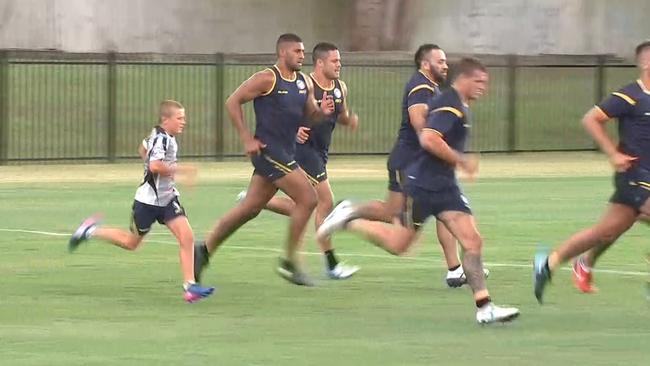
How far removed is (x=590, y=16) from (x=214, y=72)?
43.9 ft

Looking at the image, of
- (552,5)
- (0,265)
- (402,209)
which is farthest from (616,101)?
(552,5)

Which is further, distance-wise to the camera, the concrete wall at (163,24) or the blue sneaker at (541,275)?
the concrete wall at (163,24)

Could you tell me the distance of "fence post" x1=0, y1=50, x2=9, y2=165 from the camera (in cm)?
3434

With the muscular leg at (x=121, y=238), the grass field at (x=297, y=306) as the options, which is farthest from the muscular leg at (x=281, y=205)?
the muscular leg at (x=121, y=238)

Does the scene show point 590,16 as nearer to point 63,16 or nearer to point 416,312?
point 63,16

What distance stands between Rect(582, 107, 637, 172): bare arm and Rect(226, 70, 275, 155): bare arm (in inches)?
108

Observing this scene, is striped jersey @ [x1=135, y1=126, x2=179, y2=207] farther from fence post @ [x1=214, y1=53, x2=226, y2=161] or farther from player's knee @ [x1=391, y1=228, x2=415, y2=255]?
fence post @ [x1=214, y1=53, x2=226, y2=161]

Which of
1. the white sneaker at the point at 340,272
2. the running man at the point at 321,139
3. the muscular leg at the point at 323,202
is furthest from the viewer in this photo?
the muscular leg at the point at 323,202

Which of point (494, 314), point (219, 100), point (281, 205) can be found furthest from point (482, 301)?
point (219, 100)

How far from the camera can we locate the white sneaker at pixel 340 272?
14.7m

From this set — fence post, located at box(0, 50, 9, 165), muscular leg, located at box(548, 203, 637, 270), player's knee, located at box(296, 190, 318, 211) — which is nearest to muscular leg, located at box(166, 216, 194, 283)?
player's knee, located at box(296, 190, 318, 211)

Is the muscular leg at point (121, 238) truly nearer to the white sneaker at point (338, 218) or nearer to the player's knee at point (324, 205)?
the white sneaker at point (338, 218)

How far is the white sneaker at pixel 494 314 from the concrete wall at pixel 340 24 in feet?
109

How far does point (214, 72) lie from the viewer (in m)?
38.0
